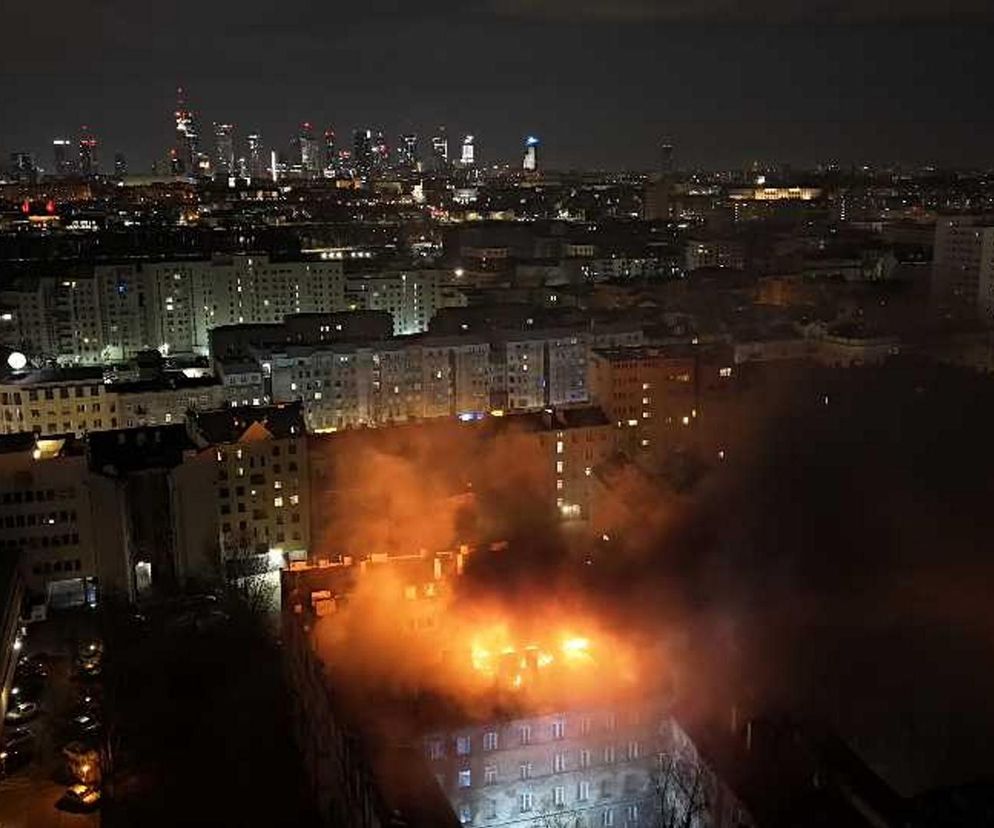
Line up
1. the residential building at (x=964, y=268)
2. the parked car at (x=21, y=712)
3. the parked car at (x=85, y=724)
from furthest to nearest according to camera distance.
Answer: the residential building at (x=964, y=268)
the parked car at (x=21, y=712)
the parked car at (x=85, y=724)

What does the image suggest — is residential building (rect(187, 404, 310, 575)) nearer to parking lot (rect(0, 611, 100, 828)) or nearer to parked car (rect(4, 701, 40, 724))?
parking lot (rect(0, 611, 100, 828))

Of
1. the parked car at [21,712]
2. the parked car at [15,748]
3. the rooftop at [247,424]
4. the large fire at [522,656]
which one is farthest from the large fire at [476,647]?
the rooftop at [247,424]

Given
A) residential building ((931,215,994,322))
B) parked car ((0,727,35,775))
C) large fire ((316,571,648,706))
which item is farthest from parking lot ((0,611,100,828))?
residential building ((931,215,994,322))

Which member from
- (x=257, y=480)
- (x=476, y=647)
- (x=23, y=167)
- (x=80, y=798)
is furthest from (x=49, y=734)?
(x=23, y=167)

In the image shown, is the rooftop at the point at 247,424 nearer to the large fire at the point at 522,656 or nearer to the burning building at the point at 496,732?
the burning building at the point at 496,732

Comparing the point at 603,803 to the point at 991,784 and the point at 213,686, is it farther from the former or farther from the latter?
the point at 213,686

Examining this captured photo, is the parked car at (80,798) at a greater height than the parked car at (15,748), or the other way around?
the parked car at (15,748)

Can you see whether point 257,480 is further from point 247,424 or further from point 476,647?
point 476,647
